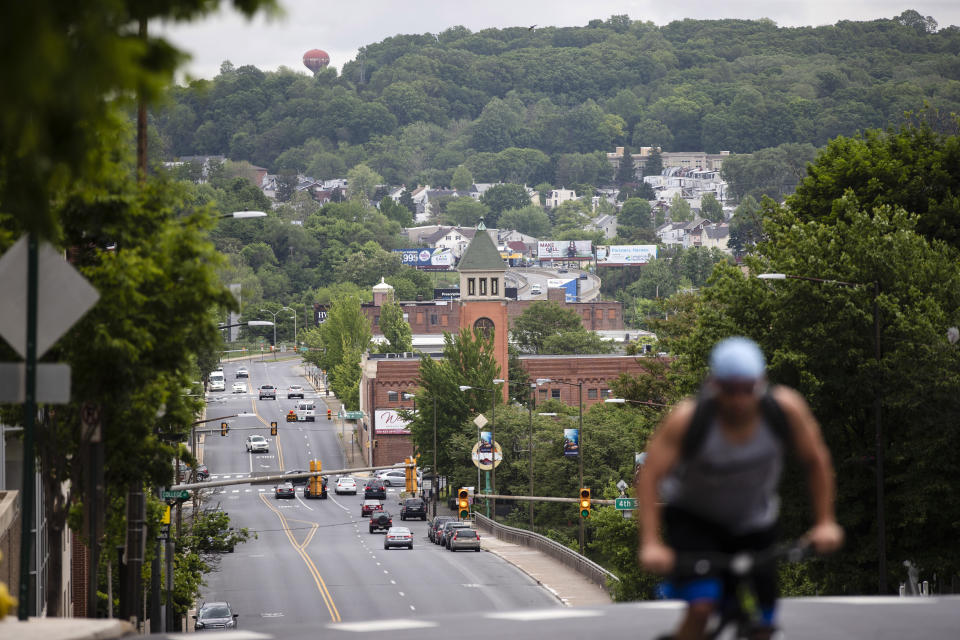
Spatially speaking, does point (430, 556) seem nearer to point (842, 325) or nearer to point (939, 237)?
point (939, 237)

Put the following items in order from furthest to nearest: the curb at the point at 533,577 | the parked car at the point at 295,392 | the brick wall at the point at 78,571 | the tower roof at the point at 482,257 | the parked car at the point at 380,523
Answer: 1. the parked car at the point at 295,392
2. the tower roof at the point at 482,257
3. the parked car at the point at 380,523
4. the curb at the point at 533,577
5. the brick wall at the point at 78,571

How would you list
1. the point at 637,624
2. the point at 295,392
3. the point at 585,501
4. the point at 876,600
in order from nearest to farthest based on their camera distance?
the point at 637,624, the point at 876,600, the point at 585,501, the point at 295,392

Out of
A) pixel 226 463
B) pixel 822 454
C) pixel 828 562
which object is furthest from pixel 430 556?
pixel 822 454

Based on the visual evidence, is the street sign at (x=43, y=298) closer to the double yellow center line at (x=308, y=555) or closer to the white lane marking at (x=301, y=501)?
the double yellow center line at (x=308, y=555)

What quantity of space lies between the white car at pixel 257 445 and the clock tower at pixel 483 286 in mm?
19269

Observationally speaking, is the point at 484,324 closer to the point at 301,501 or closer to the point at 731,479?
the point at 301,501

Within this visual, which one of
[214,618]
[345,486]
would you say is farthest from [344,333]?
[214,618]

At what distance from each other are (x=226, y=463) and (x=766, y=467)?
106 metres

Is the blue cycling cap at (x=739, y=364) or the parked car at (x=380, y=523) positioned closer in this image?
the blue cycling cap at (x=739, y=364)

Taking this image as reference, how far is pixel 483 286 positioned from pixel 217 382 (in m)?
47.5

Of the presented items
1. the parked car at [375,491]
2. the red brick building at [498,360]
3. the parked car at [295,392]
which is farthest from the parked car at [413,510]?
the parked car at [295,392]

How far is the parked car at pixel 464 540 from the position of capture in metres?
69.3

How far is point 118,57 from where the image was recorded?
18.1ft

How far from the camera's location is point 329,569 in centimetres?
6278
